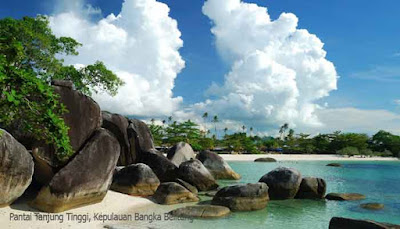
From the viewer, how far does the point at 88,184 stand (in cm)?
1184

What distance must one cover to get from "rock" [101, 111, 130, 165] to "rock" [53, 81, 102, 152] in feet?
23.5

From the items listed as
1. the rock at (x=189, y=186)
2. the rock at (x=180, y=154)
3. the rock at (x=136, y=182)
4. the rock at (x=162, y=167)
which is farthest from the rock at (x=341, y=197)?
the rock at (x=180, y=154)

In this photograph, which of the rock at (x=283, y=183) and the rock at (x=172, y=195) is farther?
the rock at (x=283, y=183)

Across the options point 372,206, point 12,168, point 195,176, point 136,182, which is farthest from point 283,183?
point 12,168

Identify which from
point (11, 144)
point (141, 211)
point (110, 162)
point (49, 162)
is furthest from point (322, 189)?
point (11, 144)

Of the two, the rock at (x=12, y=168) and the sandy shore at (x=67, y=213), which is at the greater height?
the rock at (x=12, y=168)

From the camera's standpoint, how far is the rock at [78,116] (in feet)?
39.7

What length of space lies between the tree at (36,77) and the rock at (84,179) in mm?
1081

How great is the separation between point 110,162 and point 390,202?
48.2 feet

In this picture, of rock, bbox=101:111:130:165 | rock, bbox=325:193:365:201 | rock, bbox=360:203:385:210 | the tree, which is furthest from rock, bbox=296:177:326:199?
the tree

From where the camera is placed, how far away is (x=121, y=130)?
20.7m

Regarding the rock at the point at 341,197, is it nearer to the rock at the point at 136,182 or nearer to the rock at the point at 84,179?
the rock at the point at 136,182

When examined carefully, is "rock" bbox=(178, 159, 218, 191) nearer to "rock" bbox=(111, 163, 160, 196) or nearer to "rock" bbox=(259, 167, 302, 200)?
"rock" bbox=(111, 163, 160, 196)

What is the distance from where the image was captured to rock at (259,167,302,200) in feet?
55.6
